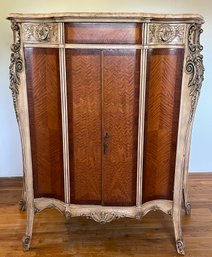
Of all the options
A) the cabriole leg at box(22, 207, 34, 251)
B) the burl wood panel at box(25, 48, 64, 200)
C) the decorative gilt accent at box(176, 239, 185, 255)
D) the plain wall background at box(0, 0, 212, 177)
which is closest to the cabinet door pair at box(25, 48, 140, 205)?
the burl wood panel at box(25, 48, 64, 200)

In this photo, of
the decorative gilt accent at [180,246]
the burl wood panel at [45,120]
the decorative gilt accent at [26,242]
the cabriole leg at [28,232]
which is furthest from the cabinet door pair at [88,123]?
the decorative gilt accent at [180,246]

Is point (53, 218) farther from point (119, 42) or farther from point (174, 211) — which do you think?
point (119, 42)

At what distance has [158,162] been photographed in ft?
6.05

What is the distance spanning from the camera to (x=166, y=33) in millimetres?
1630

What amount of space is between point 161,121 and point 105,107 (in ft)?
1.05

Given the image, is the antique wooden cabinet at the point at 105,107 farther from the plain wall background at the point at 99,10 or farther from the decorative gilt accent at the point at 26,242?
the plain wall background at the point at 99,10

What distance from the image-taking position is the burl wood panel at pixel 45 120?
5.58 ft

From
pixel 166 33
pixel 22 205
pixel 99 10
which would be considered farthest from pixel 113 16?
pixel 22 205

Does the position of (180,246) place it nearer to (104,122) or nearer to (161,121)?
(161,121)

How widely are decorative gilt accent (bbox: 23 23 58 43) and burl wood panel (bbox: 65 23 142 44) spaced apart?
7cm

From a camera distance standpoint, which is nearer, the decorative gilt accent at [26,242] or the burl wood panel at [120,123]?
the burl wood panel at [120,123]

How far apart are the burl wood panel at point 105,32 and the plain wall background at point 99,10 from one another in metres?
0.87

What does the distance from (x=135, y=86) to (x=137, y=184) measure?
546mm

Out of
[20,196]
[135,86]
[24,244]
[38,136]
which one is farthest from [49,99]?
[20,196]
